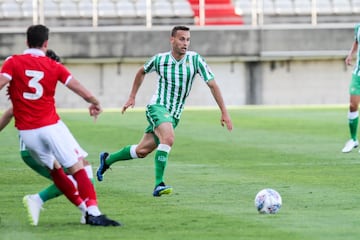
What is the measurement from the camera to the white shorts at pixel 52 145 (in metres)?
10.0

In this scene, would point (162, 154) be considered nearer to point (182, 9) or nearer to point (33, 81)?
point (33, 81)

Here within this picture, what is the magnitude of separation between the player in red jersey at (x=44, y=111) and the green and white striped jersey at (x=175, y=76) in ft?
11.3

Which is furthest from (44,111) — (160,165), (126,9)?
(126,9)

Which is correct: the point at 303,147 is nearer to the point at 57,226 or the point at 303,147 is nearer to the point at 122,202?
the point at 122,202

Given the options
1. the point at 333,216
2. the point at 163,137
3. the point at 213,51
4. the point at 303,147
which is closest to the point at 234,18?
the point at 213,51

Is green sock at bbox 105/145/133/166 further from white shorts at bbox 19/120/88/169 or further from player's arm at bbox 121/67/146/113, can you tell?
white shorts at bbox 19/120/88/169

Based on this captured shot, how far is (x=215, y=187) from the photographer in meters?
13.5

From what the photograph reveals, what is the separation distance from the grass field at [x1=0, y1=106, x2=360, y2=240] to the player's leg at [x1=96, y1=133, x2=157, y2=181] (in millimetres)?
201

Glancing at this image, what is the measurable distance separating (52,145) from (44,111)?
0.29 meters

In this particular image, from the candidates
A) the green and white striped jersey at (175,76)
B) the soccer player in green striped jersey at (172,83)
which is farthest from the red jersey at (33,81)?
the green and white striped jersey at (175,76)

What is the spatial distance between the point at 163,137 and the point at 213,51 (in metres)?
21.8

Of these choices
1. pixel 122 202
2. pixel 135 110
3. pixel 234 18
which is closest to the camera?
pixel 122 202

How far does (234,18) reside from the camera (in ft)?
118

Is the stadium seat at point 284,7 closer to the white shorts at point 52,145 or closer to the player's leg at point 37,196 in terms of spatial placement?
the player's leg at point 37,196
